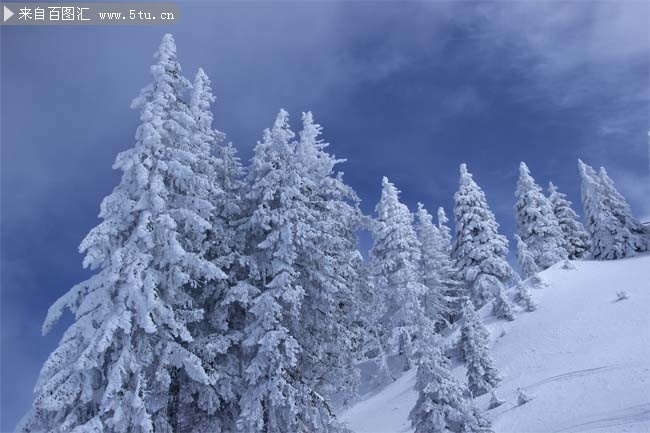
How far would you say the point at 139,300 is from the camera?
1301cm

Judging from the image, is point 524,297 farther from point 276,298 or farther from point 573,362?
point 276,298

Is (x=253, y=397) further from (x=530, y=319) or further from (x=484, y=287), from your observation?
(x=484, y=287)

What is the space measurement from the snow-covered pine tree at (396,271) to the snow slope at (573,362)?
3.59 m

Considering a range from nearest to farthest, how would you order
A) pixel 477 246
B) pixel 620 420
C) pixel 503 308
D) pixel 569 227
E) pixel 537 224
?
1. pixel 620 420
2. pixel 503 308
3. pixel 477 246
4. pixel 537 224
5. pixel 569 227

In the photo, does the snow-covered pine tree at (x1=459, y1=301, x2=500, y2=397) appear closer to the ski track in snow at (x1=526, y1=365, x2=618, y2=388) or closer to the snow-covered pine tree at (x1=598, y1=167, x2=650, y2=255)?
the ski track in snow at (x1=526, y1=365, x2=618, y2=388)

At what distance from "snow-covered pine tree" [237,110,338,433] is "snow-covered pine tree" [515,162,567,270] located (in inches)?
1383

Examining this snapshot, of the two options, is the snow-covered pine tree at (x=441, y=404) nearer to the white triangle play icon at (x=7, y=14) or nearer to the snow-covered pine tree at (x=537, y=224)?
the white triangle play icon at (x=7, y=14)

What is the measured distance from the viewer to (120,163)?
14.7 metres

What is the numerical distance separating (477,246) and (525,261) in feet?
17.2

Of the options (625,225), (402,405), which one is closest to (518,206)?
(625,225)

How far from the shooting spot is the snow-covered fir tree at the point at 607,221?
129 ft

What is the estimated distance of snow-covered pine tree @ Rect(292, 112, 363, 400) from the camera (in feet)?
53.8

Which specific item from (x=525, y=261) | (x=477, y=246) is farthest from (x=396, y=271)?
(x=525, y=261)

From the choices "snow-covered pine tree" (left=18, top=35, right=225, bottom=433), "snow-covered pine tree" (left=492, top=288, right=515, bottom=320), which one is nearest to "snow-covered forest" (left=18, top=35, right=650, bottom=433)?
"snow-covered pine tree" (left=18, top=35, right=225, bottom=433)
